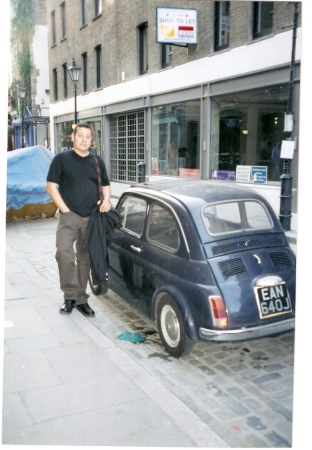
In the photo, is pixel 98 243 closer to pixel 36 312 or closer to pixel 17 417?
pixel 36 312

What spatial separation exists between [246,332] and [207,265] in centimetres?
60

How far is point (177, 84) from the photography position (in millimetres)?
9172

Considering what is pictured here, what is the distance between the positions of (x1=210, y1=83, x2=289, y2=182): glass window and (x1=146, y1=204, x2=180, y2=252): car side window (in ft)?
9.36

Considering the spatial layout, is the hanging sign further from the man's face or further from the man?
the man

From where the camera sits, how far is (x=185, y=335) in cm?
346

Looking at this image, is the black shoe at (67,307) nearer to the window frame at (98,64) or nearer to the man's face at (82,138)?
the man's face at (82,138)

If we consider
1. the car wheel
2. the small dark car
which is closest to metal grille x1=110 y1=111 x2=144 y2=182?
the small dark car

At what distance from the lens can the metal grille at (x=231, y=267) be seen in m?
3.33

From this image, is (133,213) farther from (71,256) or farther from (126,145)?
(126,145)

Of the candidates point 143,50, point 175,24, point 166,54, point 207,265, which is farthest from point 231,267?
point 166,54

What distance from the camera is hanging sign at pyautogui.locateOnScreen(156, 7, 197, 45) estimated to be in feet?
Result: 13.6

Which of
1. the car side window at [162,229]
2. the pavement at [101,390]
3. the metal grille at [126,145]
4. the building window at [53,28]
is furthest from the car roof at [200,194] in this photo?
the metal grille at [126,145]

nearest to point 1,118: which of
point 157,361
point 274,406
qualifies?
point 157,361

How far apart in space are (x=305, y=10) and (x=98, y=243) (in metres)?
2.78
